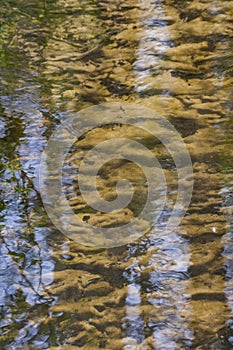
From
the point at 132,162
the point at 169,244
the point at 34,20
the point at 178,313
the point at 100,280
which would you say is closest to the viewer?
the point at 178,313

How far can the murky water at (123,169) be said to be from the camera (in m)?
2.47

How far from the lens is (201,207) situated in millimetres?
3080

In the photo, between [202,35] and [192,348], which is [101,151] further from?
[202,35]

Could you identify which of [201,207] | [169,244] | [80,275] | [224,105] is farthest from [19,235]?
[224,105]

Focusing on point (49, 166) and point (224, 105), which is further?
point (224, 105)

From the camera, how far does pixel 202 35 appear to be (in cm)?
503

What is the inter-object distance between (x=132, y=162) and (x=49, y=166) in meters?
0.53

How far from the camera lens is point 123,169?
3.41m

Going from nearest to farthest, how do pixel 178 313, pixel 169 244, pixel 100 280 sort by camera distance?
pixel 178 313
pixel 100 280
pixel 169 244

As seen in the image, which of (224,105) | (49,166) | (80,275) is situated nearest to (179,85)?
(224,105)

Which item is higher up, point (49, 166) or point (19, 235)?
point (49, 166)

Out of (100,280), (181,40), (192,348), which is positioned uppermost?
(181,40)

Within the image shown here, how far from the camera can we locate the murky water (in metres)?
2.47

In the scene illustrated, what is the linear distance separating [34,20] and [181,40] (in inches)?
61.3
